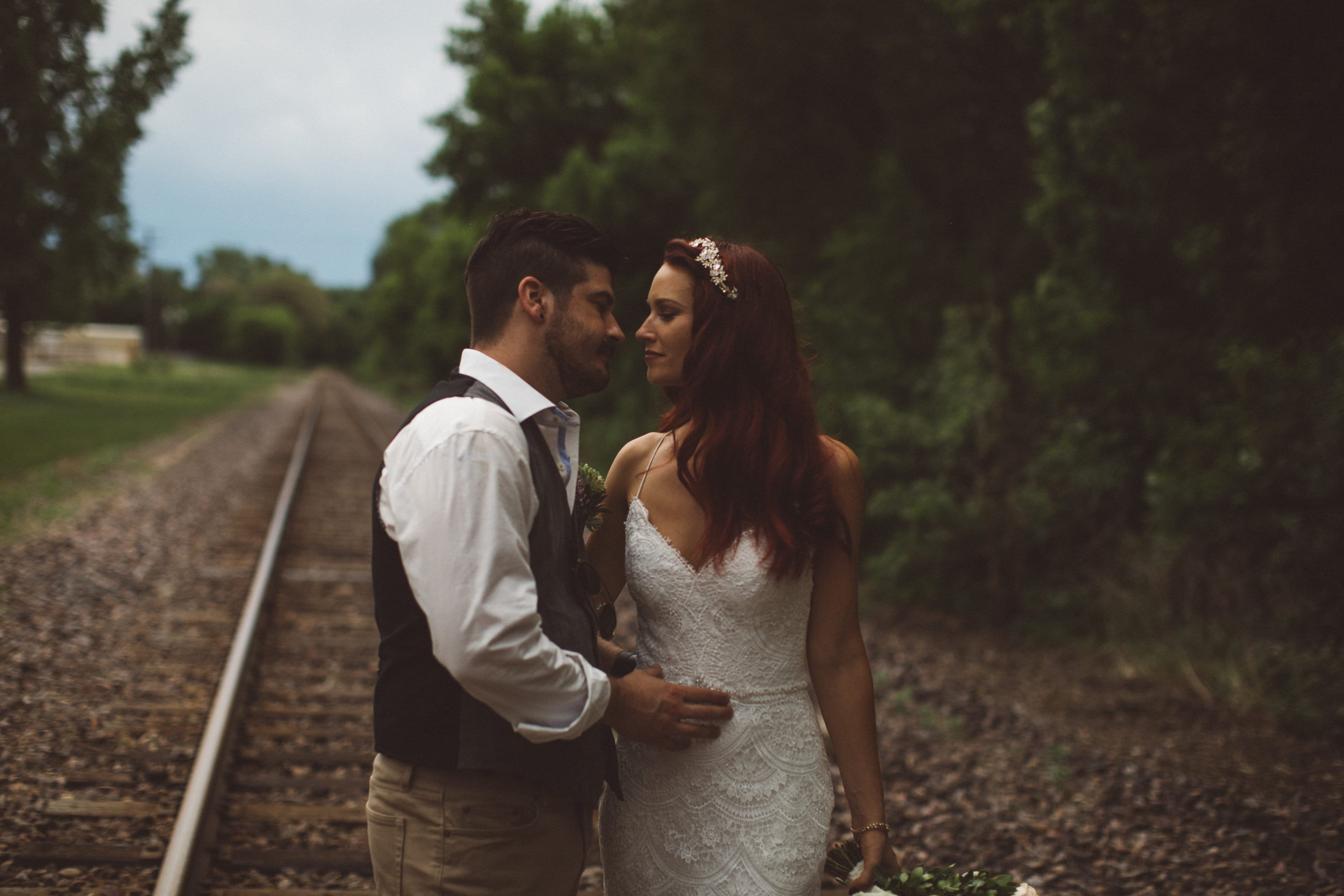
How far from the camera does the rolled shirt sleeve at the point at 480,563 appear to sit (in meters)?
1.63

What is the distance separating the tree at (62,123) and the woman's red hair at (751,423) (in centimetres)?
694

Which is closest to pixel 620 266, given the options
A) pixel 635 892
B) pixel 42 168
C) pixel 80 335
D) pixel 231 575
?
pixel 635 892

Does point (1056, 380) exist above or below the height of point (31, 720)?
above

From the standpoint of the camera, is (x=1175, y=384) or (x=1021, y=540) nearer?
(x=1175, y=384)

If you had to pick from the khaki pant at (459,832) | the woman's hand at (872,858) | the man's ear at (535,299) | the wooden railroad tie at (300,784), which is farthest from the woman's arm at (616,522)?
the wooden railroad tie at (300,784)

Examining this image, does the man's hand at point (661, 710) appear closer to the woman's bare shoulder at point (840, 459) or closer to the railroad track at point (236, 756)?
the woman's bare shoulder at point (840, 459)

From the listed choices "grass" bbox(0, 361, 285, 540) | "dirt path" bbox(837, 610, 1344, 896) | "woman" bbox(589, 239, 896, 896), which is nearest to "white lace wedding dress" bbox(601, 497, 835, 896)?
"woman" bbox(589, 239, 896, 896)

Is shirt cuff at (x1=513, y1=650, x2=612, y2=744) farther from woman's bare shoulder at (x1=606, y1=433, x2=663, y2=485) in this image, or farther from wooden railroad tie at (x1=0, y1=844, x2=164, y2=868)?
wooden railroad tie at (x1=0, y1=844, x2=164, y2=868)

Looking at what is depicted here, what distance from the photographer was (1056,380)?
29.9 ft

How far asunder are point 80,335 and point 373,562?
246 ft

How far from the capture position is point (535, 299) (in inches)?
76.9

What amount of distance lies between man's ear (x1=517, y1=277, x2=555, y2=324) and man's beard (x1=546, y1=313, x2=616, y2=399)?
2 cm

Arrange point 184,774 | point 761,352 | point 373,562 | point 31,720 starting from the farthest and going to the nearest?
1. point 31,720
2. point 184,774
3. point 761,352
4. point 373,562

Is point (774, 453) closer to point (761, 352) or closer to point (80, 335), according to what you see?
point (761, 352)
